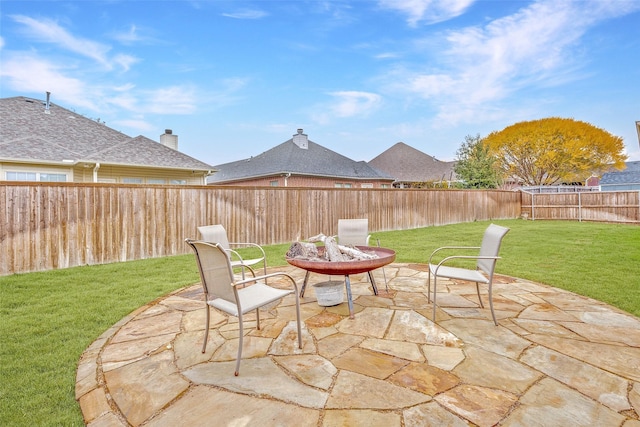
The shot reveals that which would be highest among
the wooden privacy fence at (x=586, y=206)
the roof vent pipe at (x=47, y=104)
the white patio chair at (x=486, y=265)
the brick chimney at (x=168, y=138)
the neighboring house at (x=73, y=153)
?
the roof vent pipe at (x=47, y=104)

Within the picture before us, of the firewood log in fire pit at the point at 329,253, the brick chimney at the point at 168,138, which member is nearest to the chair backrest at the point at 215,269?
the firewood log in fire pit at the point at 329,253

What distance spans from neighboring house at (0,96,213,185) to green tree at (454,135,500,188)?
16.3m

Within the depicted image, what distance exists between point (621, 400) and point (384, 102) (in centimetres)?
1437

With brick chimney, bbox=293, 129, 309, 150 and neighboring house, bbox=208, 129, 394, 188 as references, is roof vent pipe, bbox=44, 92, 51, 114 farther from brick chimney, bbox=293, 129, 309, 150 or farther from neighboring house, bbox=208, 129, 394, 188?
brick chimney, bbox=293, 129, 309, 150

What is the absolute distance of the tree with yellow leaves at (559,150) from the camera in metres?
27.7

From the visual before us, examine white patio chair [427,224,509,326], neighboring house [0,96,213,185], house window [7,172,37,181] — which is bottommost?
white patio chair [427,224,509,326]

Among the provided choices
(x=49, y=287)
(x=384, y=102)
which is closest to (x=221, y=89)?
(x=384, y=102)

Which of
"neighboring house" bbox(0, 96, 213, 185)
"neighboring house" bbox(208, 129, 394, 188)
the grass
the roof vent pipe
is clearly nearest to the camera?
the grass

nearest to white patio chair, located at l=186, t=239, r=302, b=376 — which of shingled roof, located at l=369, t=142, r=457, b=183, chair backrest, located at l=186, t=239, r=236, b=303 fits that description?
chair backrest, located at l=186, t=239, r=236, b=303

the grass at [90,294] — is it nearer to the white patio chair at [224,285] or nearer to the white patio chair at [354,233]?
the white patio chair at [224,285]

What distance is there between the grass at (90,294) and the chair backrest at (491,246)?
1.66 meters

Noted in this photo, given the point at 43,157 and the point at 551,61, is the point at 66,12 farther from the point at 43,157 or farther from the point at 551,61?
the point at 551,61

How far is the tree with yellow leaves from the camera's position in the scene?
27.7 meters

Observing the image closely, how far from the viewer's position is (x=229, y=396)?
194cm
